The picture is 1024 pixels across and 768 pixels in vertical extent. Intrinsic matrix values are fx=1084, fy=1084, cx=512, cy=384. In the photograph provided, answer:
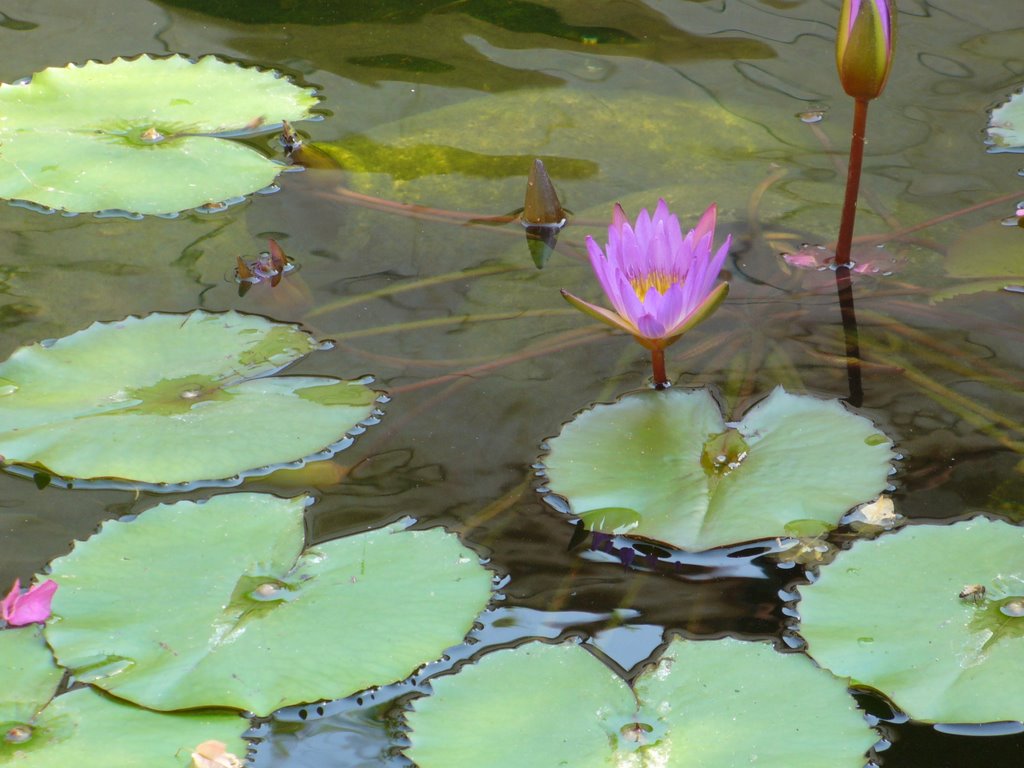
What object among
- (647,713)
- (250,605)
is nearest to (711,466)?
(647,713)

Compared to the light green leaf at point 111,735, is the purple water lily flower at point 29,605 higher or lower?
higher

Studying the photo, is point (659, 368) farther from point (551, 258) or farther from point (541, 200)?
point (541, 200)

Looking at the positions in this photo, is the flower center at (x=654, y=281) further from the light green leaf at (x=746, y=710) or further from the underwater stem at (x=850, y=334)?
the light green leaf at (x=746, y=710)

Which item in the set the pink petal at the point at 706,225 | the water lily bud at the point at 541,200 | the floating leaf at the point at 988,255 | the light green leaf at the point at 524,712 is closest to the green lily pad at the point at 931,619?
the light green leaf at the point at 524,712

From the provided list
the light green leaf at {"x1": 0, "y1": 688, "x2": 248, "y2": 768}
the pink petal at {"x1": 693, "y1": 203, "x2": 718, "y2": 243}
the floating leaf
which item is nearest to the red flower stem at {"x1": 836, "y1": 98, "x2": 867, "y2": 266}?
the floating leaf

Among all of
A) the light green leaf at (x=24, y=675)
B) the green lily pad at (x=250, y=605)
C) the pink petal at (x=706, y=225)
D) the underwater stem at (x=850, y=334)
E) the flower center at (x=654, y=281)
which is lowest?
the light green leaf at (x=24, y=675)

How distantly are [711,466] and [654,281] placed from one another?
35cm

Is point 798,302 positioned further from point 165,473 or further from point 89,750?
point 89,750

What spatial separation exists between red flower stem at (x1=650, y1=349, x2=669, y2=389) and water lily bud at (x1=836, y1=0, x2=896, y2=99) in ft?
2.14

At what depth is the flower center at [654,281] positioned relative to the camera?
182 cm

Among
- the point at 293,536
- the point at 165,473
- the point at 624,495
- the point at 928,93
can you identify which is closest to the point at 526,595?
the point at 624,495

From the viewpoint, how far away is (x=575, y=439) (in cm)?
172

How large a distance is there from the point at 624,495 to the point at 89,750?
80cm

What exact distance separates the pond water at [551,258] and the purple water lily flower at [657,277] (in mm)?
171
